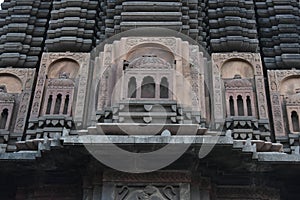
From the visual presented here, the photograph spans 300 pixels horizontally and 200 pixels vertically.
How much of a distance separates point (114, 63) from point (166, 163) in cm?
413

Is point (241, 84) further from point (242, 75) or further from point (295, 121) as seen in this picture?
point (295, 121)

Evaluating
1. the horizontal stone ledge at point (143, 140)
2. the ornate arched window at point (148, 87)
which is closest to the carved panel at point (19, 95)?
the ornate arched window at point (148, 87)

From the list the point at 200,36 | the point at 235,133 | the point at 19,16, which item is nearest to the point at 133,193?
the point at 235,133

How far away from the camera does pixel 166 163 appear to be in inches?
375

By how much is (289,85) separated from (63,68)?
609cm

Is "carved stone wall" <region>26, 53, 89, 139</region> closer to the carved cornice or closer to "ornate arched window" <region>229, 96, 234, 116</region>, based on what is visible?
the carved cornice

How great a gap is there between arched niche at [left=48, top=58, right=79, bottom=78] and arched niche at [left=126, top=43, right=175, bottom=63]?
5.62ft

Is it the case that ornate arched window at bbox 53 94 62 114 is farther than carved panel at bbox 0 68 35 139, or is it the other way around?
ornate arched window at bbox 53 94 62 114

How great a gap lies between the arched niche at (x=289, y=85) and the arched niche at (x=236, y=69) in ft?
2.88

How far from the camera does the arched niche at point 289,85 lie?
530 inches

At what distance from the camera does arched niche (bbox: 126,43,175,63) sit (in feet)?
42.9

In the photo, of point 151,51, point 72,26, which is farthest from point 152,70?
point 72,26

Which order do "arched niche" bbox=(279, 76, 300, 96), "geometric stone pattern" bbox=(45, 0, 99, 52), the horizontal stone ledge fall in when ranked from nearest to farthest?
the horizontal stone ledge → "arched niche" bbox=(279, 76, 300, 96) → "geometric stone pattern" bbox=(45, 0, 99, 52)

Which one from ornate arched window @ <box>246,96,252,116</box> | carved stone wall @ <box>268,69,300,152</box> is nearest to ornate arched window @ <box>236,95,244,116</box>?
ornate arched window @ <box>246,96,252,116</box>
